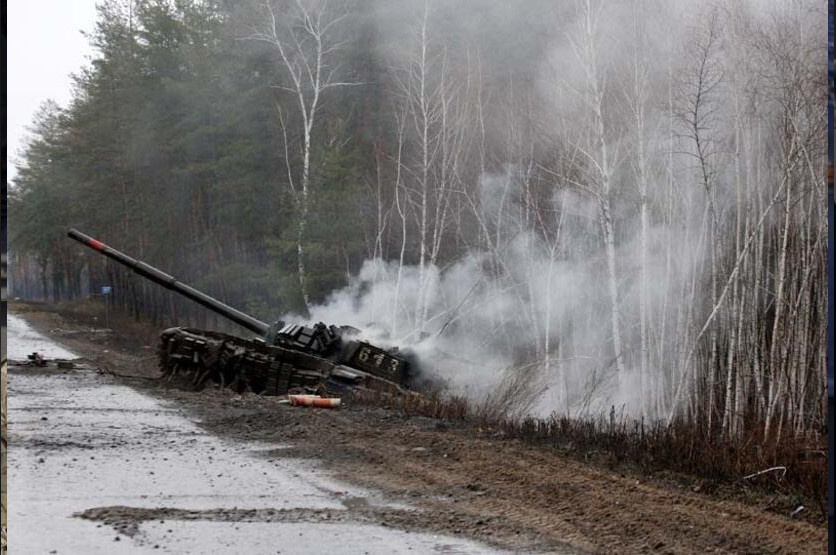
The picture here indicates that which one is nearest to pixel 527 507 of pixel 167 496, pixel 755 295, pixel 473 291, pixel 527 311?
pixel 167 496

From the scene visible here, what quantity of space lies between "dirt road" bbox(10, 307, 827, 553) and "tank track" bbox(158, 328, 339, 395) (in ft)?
11.1

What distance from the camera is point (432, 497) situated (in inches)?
317

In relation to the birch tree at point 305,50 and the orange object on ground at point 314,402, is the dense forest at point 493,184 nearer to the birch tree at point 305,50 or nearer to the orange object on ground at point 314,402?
the birch tree at point 305,50

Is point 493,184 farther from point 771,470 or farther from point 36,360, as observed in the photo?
point 771,470

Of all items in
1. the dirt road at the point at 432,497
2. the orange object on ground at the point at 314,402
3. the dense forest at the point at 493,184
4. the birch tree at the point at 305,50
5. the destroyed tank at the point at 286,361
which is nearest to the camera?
the dirt road at the point at 432,497

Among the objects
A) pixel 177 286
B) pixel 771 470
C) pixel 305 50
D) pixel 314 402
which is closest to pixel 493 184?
pixel 305 50

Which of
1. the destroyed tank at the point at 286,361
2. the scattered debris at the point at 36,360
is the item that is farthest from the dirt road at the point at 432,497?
the scattered debris at the point at 36,360

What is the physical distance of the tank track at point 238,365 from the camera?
16297 millimetres

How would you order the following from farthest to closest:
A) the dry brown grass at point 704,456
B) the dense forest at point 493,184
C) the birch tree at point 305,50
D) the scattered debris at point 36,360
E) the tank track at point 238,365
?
the birch tree at point 305,50 → the scattered debris at point 36,360 → the tank track at point 238,365 → the dense forest at point 493,184 → the dry brown grass at point 704,456

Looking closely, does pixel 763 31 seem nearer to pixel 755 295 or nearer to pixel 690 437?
pixel 755 295

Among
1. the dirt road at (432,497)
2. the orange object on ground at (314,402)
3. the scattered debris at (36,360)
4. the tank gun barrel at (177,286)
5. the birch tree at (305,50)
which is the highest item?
the birch tree at (305,50)

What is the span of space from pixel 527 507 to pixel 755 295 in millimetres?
6154

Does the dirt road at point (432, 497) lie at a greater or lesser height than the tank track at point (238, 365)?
lesser

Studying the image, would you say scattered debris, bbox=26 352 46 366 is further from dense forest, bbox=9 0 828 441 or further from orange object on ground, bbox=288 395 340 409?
orange object on ground, bbox=288 395 340 409
